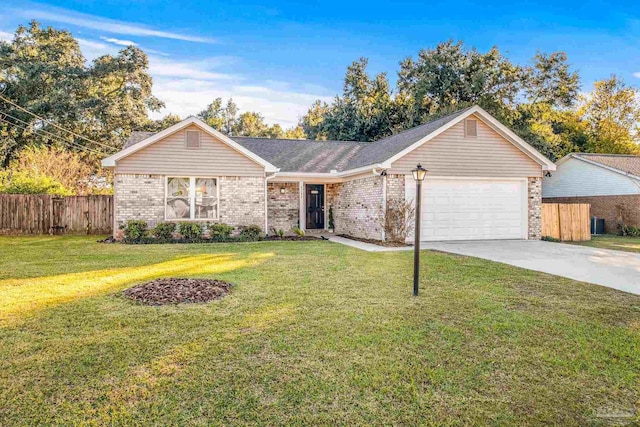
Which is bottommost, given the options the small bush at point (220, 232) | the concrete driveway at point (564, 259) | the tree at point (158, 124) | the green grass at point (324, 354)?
the green grass at point (324, 354)

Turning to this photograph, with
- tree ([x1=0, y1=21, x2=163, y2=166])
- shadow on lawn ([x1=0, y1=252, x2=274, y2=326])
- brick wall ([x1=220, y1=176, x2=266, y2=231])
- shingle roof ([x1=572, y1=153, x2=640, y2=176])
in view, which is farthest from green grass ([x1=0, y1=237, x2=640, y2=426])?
tree ([x1=0, y1=21, x2=163, y2=166])

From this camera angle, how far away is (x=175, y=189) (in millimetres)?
14289

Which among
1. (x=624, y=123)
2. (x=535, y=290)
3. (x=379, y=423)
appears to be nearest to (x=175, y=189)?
(x=535, y=290)

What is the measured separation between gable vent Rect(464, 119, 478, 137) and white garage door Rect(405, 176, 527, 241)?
1.57m

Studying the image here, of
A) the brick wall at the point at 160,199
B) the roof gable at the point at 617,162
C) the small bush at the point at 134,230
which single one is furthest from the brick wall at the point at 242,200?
the roof gable at the point at 617,162

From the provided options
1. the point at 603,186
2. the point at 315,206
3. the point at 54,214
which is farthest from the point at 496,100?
the point at 54,214

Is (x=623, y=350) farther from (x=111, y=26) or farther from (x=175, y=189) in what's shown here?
(x=111, y=26)

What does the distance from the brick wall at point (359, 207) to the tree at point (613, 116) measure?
79.5ft

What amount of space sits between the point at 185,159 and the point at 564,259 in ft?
38.6

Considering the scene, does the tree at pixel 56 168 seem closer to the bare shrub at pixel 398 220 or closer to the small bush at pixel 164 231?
the small bush at pixel 164 231

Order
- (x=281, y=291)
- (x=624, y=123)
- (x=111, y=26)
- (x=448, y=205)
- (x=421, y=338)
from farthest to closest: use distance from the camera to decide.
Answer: (x=624, y=123) < (x=111, y=26) < (x=448, y=205) < (x=281, y=291) < (x=421, y=338)

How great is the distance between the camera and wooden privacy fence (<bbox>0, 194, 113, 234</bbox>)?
16328 millimetres

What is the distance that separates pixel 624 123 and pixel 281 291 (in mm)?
35675

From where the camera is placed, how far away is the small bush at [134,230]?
1345 centimetres
